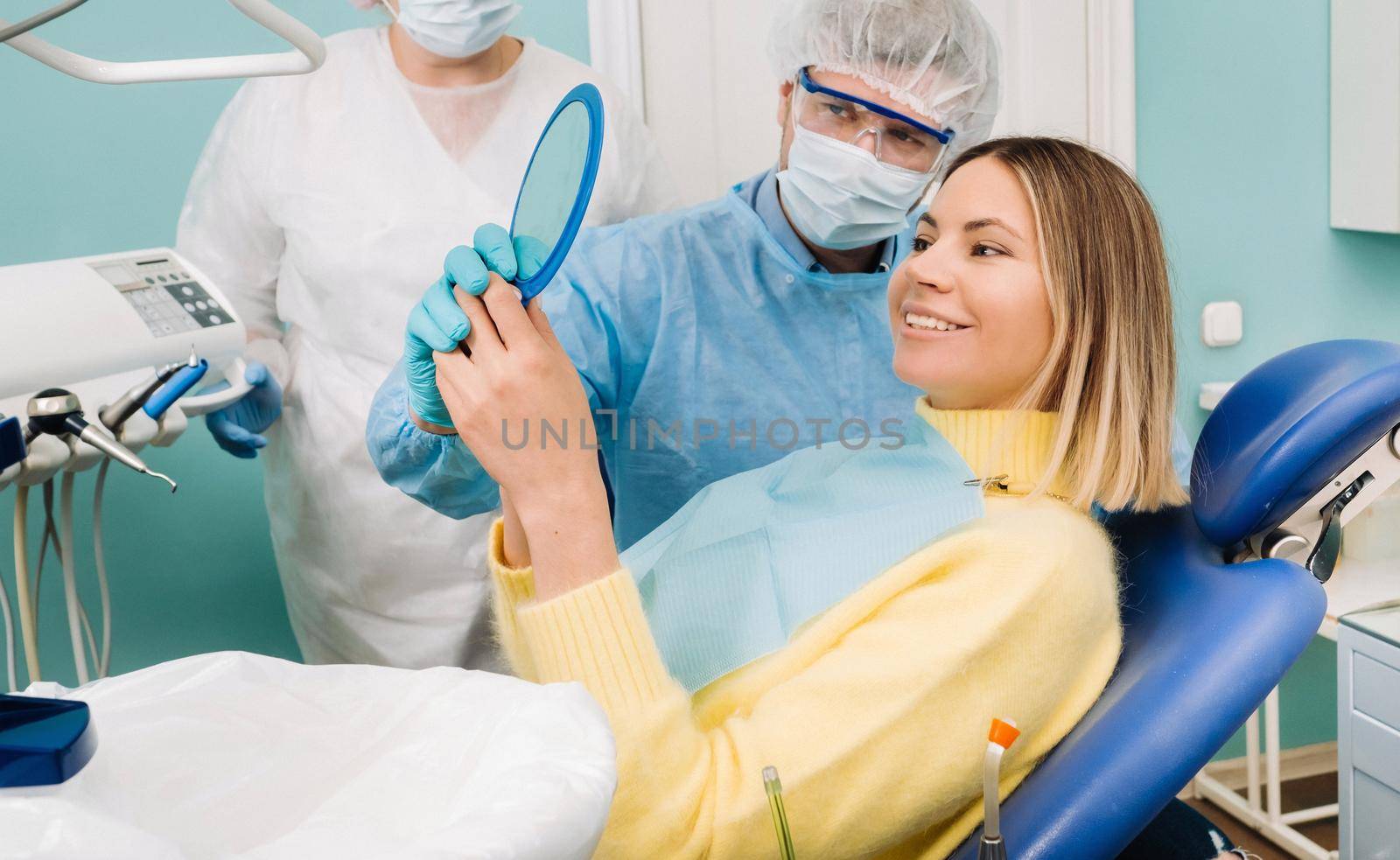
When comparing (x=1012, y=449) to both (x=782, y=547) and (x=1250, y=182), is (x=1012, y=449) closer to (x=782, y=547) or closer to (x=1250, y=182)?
(x=782, y=547)

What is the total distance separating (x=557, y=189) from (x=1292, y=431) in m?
0.67

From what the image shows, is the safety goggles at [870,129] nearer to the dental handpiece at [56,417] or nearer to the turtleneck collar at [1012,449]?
the turtleneck collar at [1012,449]

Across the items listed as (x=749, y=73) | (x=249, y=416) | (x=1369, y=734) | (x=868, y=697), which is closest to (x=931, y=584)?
(x=868, y=697)

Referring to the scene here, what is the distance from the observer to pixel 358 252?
5.38ft

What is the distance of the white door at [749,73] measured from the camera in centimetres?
199

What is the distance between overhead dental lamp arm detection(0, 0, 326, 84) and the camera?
804 millimetres

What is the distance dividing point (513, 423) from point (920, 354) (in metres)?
0.47

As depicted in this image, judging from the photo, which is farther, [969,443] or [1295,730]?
[1295,730]

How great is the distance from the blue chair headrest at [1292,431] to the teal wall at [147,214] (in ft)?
4.26

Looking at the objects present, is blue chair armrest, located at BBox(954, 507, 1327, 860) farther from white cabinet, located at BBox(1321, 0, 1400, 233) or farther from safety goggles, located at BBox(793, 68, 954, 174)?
white cabinet, located at BBox(1321, 0, 1400, 233)

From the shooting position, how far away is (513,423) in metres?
0.96

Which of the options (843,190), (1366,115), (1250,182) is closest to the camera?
(843,190)

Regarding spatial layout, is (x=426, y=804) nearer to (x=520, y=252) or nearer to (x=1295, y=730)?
(x=520, y=252)

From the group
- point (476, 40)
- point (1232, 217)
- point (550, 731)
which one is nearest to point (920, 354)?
point (550, 731)
